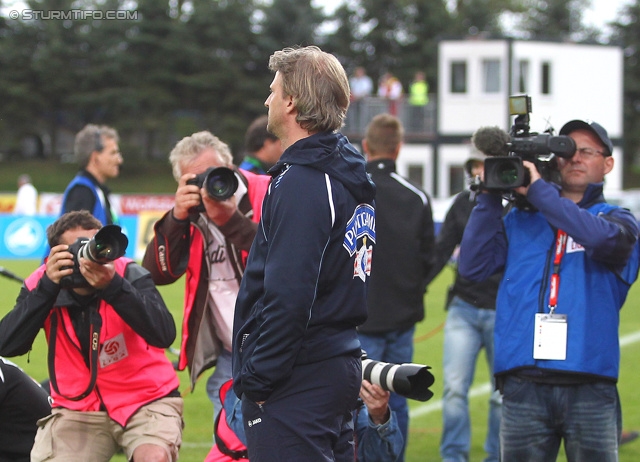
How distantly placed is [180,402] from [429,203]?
2384 mm

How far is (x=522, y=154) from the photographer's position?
4.23 m

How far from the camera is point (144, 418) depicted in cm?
463

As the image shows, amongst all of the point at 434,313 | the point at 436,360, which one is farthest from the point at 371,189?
the point at 434,313

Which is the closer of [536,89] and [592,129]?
[592,129]

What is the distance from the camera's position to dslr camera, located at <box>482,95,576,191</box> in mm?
4184

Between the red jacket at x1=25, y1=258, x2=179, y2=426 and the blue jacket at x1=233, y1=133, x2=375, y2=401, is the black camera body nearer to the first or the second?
the red jacket at x1=25, y1=258, x2=179, y2=426

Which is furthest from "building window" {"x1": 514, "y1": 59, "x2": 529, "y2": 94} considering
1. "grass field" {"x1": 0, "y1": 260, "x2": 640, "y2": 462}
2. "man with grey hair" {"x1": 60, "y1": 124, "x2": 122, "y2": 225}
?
"man with grey hair" {"x1": 60, "y1": 124, "x2": 122, "y2": 225}

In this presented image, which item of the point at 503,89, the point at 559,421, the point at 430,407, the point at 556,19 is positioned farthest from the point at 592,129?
the point at 556,19

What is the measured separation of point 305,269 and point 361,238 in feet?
1.15

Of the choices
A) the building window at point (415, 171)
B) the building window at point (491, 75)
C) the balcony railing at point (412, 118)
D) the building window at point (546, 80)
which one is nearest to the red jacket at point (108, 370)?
the balcony railing at point (412, 118)

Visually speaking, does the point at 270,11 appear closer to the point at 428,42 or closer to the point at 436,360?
the point at 428,42

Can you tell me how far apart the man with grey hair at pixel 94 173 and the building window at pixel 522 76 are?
1310 inches

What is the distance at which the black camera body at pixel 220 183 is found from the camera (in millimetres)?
4520

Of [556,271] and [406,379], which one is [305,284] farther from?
[556,271]
